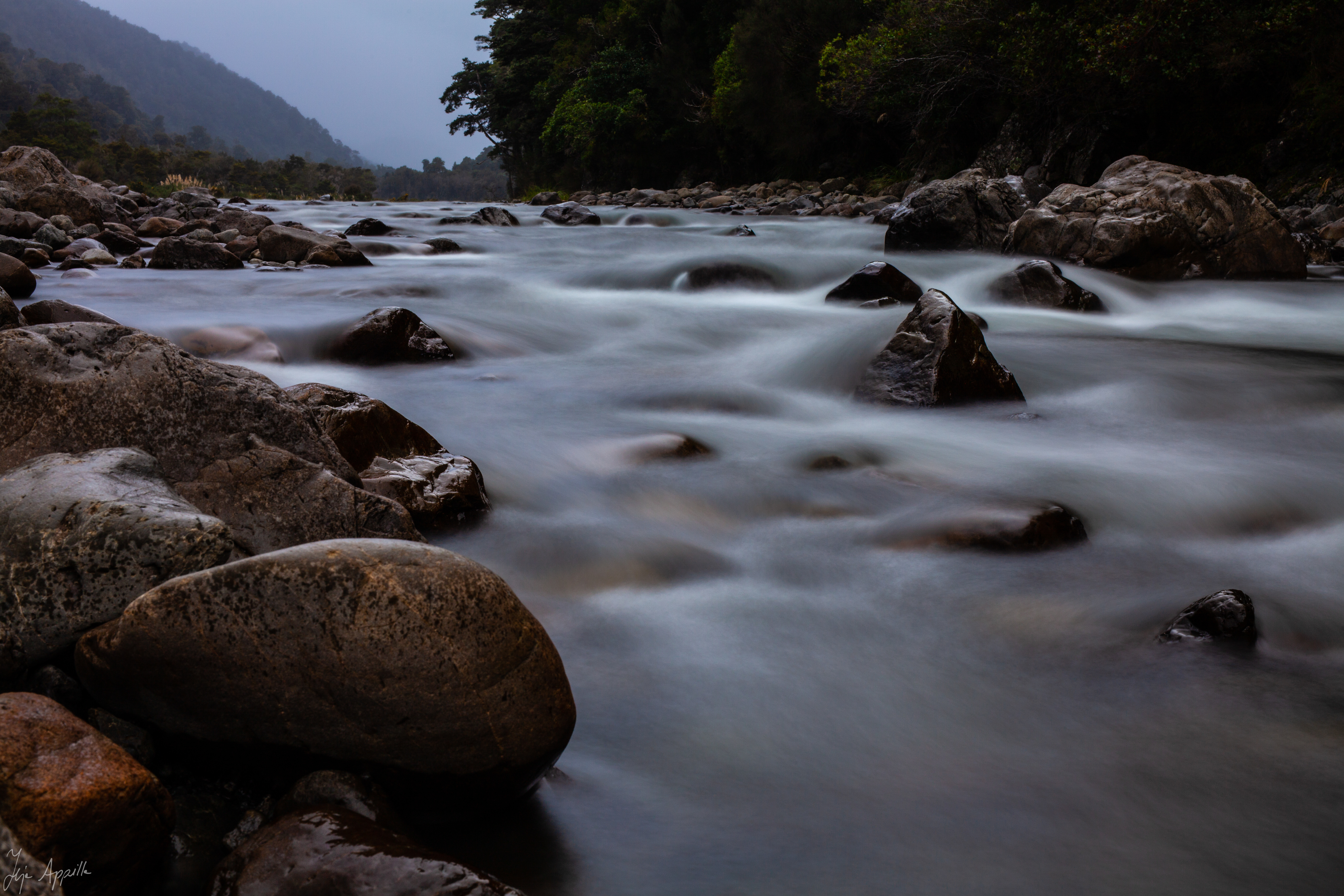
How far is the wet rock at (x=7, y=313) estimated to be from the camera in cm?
349

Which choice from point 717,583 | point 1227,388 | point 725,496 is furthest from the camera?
point 1227,388

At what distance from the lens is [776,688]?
2.52 metres

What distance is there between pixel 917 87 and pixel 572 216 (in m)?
8.66

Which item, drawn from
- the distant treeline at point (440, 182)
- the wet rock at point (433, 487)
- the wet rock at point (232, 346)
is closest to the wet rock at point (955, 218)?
the wet rock at point (232, 346)

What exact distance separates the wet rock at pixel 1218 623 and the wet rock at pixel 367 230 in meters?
13.0

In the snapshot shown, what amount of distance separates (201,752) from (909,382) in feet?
14.0

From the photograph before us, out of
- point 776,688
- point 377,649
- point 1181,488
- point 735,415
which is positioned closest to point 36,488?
point 377,649

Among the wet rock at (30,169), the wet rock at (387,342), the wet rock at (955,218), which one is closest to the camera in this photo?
the wet rock at (387,342)

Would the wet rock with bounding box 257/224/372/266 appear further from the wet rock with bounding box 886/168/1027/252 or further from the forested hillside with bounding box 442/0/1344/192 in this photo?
the forested hillside with bounding box 442/0/1344/192

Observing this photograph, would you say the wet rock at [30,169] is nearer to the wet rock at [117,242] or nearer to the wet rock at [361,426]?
the wet rock at [117,242]

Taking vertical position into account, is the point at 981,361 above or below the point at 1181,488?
above

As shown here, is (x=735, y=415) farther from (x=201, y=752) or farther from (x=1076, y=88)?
(x=1076, y=88)

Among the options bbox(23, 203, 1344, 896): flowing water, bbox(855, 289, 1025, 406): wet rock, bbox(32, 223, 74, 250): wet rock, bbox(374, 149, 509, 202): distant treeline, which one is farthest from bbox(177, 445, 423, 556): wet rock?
bbox(374, 149, 509, 202): distant treeline

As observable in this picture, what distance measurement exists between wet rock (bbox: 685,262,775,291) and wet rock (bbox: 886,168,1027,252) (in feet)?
7.81
